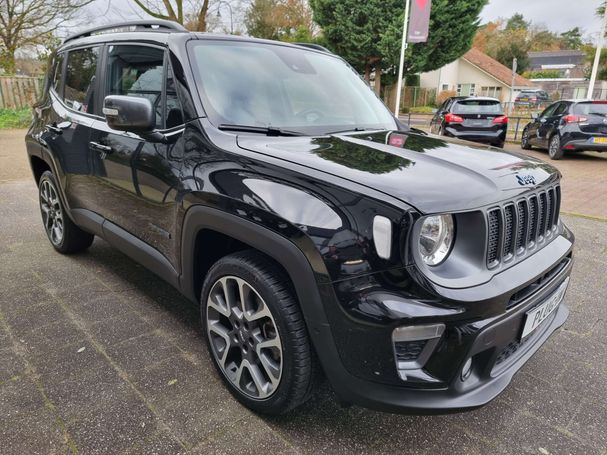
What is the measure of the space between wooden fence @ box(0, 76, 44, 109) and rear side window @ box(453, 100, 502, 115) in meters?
14.9

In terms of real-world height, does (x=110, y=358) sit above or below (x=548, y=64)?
below

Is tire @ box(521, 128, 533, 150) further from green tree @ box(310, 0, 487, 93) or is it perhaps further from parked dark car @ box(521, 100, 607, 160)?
green tree @ box(310, 0, 487, 93)

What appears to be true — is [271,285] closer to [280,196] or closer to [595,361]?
[280,196]

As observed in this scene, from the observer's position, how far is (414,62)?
2467 centimetres

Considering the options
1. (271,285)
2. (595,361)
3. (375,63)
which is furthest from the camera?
(375,63)

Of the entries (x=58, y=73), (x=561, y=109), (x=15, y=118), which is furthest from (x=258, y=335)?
(x=15, y=118)

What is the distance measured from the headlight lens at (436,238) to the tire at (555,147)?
1032 cm

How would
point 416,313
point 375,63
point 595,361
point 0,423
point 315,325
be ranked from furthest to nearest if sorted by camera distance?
1. point 375,63
2. point 595,361
3. point 0,423
4. point 315,325
5. point 416,313

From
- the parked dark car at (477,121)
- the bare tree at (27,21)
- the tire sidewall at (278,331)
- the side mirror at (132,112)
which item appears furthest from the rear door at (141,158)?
the bare tree at (27,21)

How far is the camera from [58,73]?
3738 mm

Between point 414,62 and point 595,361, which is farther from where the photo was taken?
point 414,62

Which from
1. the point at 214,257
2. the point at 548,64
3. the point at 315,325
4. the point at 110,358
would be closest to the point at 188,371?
the point at 110,358

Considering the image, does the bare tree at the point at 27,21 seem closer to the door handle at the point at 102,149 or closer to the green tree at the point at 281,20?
the green tree at the point at 281,20

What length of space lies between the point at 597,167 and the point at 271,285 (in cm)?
1021
